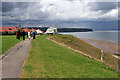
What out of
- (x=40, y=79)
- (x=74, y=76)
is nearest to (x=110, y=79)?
(x=74, y=76)

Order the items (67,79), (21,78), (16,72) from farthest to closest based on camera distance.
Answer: (16,72)
(67,79)
(21,78)

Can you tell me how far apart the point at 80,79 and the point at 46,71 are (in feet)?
8.39

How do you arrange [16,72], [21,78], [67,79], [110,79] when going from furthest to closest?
[110,79]
[16,72]
[67,79]
[21,78]

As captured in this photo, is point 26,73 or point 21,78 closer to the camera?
point 21,78

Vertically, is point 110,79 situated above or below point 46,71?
below

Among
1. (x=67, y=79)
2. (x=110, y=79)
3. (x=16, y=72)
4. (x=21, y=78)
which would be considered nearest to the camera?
(x=21, y=78)

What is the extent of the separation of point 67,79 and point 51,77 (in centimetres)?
105

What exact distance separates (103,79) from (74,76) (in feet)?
7.07

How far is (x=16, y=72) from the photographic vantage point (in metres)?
8.30

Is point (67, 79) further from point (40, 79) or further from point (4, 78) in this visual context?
point (4, 78)

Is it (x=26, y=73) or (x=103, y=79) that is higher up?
(x=26, y=73)

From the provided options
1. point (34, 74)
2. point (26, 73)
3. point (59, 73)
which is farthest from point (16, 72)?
point (59, 73)

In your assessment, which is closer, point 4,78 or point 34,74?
point 4,78

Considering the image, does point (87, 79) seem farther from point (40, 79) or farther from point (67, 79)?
point (40, 79)
